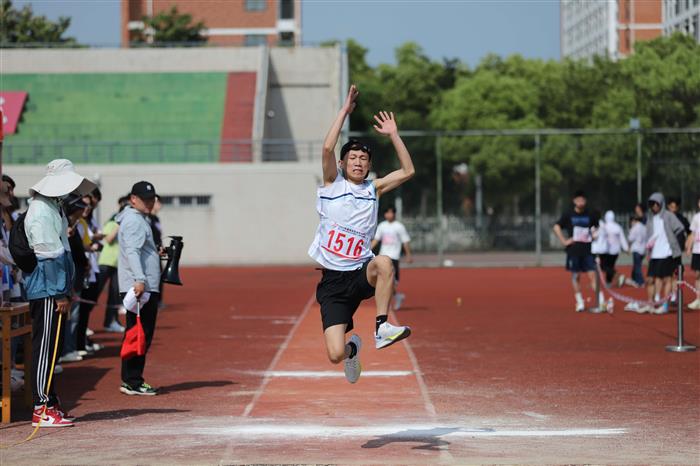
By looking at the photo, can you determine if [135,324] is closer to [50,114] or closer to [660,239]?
[660,239]

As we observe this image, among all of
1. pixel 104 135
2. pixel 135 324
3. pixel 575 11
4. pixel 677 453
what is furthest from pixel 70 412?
pixel 575 11

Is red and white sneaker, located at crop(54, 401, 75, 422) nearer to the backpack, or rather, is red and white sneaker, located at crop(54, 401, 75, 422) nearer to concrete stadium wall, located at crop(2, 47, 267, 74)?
the backpack

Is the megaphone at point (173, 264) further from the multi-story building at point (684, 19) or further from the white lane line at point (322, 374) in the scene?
the multi-story building at point (684, 19)

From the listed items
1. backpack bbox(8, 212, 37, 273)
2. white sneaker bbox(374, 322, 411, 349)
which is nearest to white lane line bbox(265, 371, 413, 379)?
backpack bbox(8, 212, 37, 273)

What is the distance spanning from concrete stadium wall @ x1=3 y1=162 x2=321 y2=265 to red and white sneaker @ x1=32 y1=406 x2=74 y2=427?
3207 centimetres

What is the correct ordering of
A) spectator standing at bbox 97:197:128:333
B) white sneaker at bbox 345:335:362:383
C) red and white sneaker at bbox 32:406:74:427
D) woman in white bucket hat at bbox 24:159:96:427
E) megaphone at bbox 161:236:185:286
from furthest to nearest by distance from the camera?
spectator standing at bbox 97:197:128:333
megaphone at bbox 161:236:185:286
woman in white bucket hat at bbox 24:159:96:427
red and white sneaker at bbox 32:406:74:427
white sneaker at bbox 345:335:362:383

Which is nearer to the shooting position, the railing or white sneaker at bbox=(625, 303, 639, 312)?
white sneaker at bbox=(625, 303, 639, 312)

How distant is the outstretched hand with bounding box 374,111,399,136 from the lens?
9.17 meters

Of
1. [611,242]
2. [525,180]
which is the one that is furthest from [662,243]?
[525,180]

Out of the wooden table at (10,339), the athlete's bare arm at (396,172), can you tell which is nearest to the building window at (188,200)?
the wooden table at (10,339)

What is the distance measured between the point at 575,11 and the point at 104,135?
70.6 metres

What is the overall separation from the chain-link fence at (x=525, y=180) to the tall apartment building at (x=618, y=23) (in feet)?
19.9

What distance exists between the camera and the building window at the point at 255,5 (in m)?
73.2

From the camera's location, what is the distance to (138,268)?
11.9 metres
